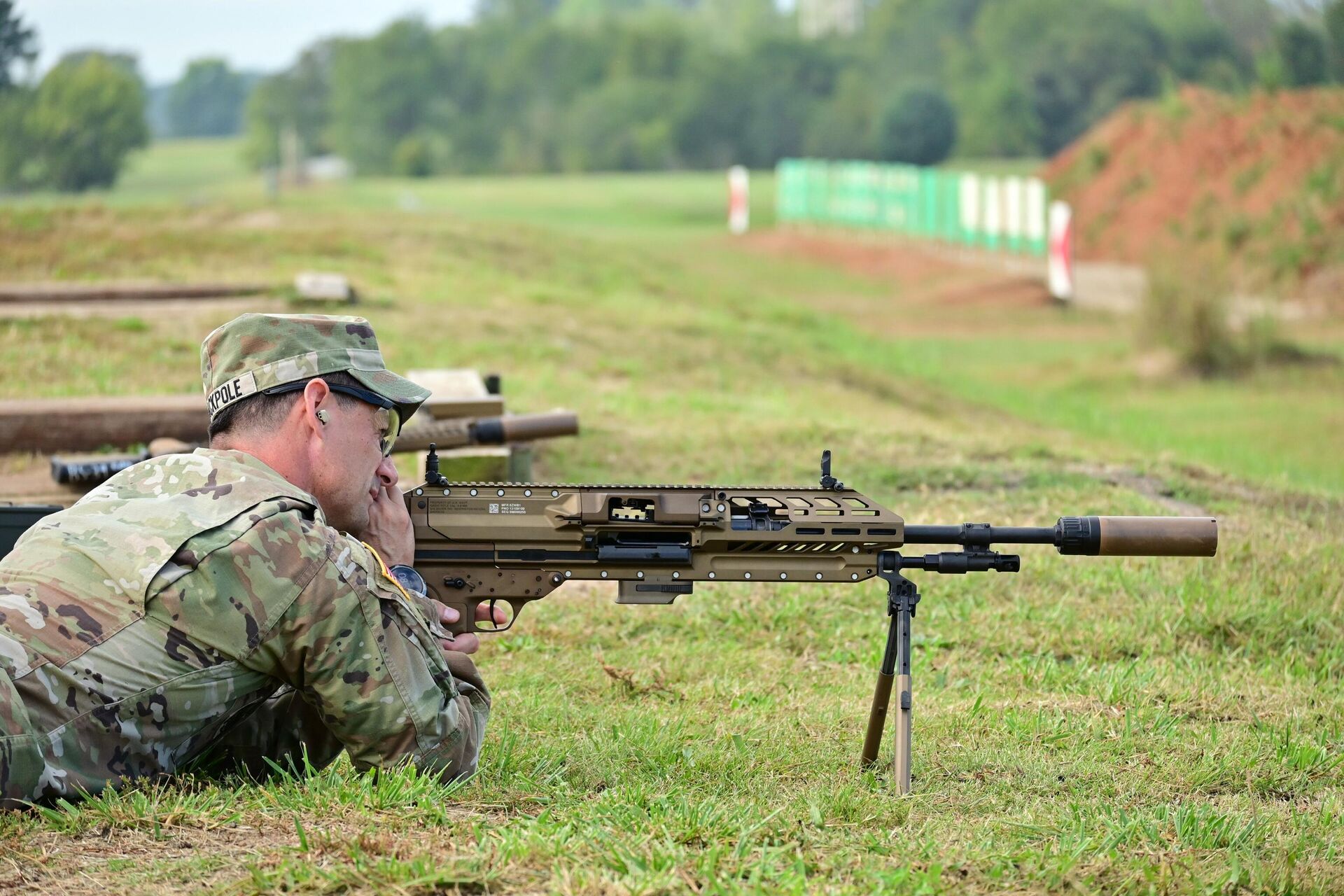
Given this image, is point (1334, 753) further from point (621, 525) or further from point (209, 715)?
point (209, 715)

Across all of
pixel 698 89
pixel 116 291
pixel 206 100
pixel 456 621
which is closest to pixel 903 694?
pixel 456 621

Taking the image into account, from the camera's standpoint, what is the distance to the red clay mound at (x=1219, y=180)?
2438 cm

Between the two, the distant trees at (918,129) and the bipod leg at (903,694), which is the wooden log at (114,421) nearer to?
the bipod leg at (903,694)

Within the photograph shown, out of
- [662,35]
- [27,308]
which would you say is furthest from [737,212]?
Answer: [662,35]

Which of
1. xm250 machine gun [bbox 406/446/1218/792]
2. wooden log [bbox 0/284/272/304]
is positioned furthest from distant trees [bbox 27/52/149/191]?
xm250 machine gun [bbox 406/446/1218/792]

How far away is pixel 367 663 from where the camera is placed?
334 cm

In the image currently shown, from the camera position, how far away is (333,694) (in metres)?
3.37

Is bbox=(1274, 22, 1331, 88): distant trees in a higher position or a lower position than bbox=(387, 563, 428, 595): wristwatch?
higher

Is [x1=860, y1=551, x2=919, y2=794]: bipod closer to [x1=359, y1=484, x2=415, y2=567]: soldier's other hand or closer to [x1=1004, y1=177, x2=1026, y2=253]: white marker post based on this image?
[x1=359, y1=484, x2=415, y2=567]: soldier's other hand

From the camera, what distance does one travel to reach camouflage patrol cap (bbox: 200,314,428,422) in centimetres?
340

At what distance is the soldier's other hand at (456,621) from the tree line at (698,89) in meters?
43.7

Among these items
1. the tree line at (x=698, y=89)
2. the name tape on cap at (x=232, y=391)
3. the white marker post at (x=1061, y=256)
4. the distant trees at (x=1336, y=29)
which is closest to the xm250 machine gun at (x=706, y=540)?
the name tape on cap at (x=232, y=391)

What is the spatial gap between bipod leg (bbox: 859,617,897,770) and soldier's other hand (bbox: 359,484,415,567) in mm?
1207

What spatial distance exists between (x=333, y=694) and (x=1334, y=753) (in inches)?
115
